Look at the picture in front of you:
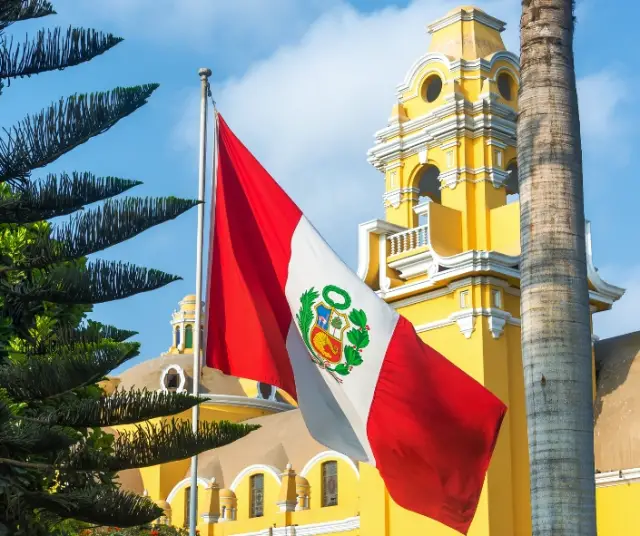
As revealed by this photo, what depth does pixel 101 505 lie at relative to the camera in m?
9.89

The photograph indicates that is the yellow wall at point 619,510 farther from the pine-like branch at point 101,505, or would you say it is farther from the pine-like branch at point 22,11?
the pine-like branch at point 22,11

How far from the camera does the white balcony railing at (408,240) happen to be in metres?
22.3

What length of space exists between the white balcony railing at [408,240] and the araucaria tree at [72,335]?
39.7ft

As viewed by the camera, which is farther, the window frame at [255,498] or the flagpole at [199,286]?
the window frame at [255,498]

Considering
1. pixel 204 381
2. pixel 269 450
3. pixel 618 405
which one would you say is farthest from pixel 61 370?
pixel 204 381

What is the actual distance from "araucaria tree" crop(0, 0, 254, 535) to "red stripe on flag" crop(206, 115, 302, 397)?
0.98m

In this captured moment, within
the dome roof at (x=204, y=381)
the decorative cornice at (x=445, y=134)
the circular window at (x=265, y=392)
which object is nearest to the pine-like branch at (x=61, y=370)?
the decorative cornice at (x=445, y=134)

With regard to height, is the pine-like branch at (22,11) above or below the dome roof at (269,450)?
above


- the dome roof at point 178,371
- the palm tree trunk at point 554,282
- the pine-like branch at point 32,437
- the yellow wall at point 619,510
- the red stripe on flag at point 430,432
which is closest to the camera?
the palm tree trunk at point 554,282

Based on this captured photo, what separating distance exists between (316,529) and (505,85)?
1036cm

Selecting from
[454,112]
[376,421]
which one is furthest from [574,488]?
[454,112]

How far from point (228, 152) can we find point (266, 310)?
1.55 meters

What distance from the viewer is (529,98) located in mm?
8141

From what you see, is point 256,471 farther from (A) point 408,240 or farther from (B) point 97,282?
(B) point 97,282
